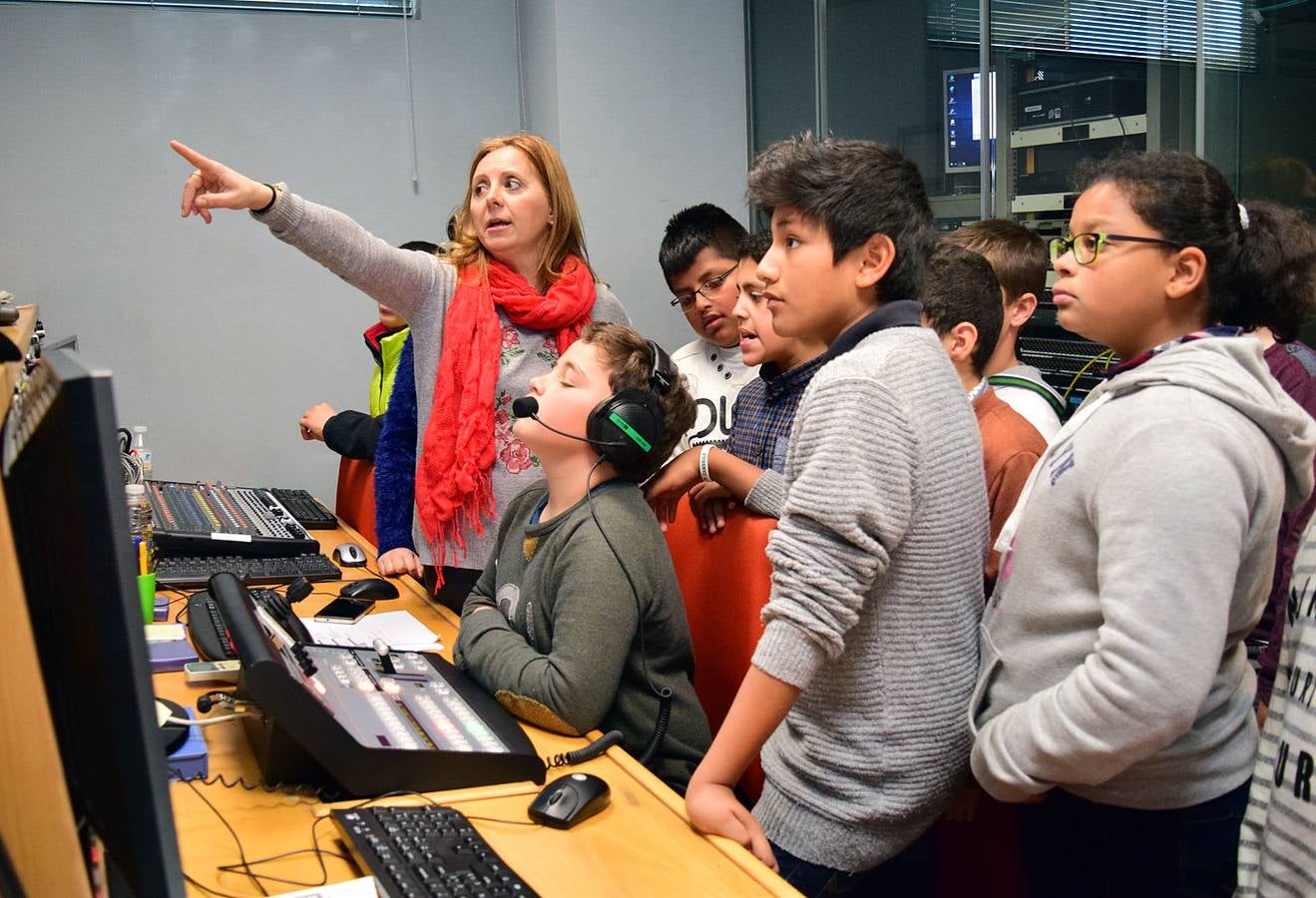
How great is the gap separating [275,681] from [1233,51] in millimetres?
2442

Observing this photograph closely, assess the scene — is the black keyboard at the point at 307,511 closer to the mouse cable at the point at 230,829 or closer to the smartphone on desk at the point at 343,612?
the smartphone on desk at the point at 343,612

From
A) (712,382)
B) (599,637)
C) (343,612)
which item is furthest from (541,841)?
(712,382)

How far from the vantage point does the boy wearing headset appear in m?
1.44

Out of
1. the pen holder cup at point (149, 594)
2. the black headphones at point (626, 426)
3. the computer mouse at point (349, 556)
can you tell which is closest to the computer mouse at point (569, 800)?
the black headphones at point (626, 426)

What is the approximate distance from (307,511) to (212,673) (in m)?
1.47

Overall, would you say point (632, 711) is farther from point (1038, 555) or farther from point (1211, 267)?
point (1211, 267)

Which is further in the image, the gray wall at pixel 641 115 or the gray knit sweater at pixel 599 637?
the gray wall at pixel 641 115

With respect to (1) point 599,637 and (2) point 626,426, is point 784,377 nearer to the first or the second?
(2) point 626,426

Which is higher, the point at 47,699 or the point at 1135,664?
the point at 47,699

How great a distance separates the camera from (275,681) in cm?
115

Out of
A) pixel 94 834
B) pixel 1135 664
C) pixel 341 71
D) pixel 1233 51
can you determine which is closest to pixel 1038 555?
pixel 1135 664

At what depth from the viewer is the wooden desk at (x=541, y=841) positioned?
3.46 ft

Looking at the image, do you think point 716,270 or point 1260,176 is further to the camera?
point 716,270

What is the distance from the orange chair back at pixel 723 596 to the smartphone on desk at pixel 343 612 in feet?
1.78
